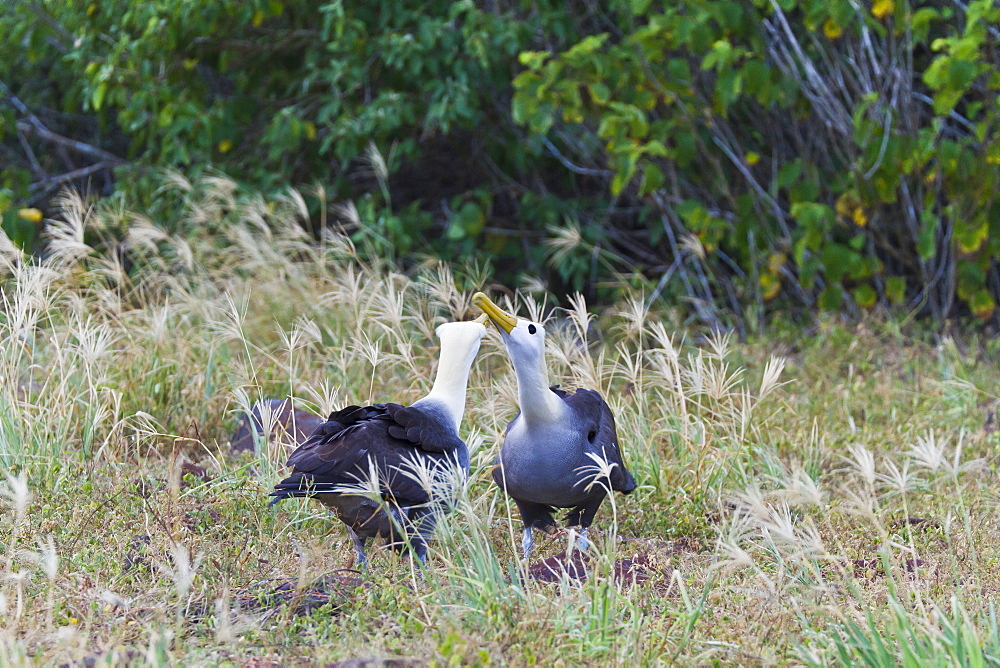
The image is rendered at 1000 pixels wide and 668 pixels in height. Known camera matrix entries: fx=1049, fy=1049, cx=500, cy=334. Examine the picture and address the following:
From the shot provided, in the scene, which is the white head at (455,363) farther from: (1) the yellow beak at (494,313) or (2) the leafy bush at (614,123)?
(2) the leafy bush at (614,123)

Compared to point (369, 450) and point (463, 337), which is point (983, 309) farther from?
point (369, 450)

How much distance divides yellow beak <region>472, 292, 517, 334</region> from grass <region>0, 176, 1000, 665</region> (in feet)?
2.14

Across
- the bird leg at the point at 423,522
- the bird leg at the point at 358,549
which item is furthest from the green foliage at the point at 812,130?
the bird leg at the point at 358,549

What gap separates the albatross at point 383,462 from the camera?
3434mm

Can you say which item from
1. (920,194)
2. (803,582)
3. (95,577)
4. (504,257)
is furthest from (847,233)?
(95,577)

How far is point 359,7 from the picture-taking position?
307 inches

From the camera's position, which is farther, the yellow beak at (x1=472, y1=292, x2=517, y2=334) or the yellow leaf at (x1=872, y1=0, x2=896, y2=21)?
the yellow leaf at (x1=872, y1=0, x2=896, y2=21)

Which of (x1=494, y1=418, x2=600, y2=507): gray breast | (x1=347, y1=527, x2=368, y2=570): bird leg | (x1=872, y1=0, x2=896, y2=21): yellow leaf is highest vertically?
(x1=872, y1=0, x2=896, y2=21): yellow leaf

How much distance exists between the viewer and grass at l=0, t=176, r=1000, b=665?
2.80 meters

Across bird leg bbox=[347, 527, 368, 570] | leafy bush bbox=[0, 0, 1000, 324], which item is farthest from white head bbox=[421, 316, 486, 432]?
leafy bush bbox=[0, 0, 1000, 324]

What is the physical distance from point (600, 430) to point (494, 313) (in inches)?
27.5

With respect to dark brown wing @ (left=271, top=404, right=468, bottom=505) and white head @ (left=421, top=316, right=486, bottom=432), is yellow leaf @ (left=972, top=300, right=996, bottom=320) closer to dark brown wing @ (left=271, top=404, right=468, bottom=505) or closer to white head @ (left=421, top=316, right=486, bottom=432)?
white head @ (left=421, top=316, right=486, bottom=432)

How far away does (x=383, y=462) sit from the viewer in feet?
11.3

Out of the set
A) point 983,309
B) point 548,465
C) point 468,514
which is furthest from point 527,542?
point 983,309
